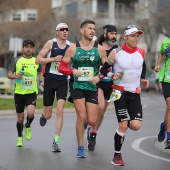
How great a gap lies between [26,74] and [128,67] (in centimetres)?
323

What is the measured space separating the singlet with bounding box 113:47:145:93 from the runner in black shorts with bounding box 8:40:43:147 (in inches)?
117

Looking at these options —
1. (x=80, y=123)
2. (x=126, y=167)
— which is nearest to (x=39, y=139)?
(x=80, y=123)

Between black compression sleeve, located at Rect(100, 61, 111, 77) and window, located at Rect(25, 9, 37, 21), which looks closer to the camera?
black compression sleeve, located at Rect(100, 61, 111, 77)

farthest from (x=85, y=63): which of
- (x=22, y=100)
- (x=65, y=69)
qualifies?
(x=22, y=100)

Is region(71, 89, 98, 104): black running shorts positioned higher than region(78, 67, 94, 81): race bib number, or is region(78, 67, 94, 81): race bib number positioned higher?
region(78, 67, 94, 81): race bib number

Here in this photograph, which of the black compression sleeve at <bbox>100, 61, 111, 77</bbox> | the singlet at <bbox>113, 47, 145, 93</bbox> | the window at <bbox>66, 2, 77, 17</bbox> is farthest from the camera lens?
the window at <bbox>66, 2, 77, 17</bbox>

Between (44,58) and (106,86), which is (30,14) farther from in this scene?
(44,58)

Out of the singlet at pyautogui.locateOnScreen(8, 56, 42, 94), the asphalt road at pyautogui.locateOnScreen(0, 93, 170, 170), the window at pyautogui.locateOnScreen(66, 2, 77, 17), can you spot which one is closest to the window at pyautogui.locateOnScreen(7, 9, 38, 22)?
the window at pyautogui.locateOnScreen(66, 2, 77, 17)

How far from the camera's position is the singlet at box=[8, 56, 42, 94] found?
13000mm

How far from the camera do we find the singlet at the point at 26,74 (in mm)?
13000

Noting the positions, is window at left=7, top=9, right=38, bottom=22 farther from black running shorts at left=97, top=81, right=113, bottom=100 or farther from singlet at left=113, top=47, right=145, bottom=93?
singlet at left=113, top=47, right=145, bottom=93

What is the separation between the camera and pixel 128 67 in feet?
33.9

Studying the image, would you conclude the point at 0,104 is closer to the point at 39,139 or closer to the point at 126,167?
the point at 39,139

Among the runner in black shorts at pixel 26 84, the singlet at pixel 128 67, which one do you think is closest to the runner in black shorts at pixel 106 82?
the runner in black shorts at pixel 26 84
